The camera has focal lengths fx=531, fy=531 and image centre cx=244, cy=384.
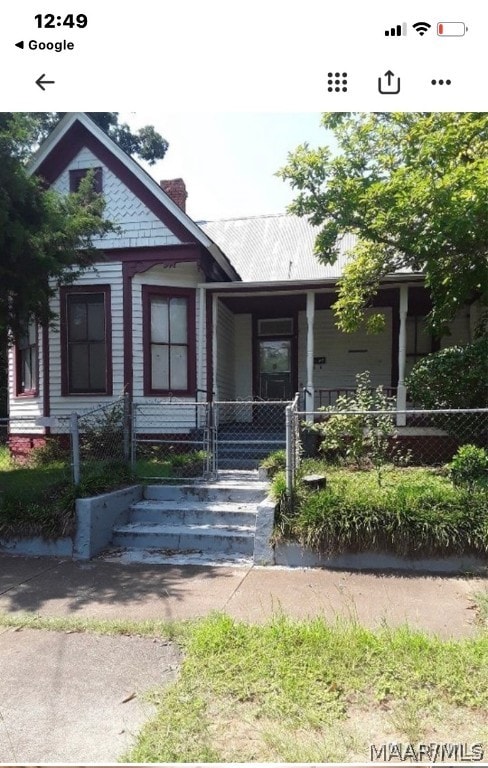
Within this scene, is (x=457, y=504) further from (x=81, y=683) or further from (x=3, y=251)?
(x=3, y=251)

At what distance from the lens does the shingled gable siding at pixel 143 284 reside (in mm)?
9992

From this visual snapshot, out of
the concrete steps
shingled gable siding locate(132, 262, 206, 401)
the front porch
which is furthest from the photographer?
the front porch

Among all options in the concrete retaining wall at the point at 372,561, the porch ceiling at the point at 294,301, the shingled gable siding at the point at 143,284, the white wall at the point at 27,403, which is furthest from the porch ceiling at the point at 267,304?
the concrete retaining wall at the point at 372,561

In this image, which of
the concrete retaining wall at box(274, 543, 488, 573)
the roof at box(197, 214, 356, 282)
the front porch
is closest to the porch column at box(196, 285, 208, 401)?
the front porch

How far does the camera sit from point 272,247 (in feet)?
44.9

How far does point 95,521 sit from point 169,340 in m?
4.90

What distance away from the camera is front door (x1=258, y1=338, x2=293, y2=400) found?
1268 cm

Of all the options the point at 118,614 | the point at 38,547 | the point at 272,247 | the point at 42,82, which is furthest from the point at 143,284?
the point at 42,82

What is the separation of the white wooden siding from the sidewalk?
619 cm

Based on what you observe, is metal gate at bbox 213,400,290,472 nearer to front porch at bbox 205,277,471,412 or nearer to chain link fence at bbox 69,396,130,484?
front porch at bbox 205,277,471,412

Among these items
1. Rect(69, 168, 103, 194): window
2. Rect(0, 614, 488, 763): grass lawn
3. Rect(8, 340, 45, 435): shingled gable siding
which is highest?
Rect(69, 168, 103, 194): window

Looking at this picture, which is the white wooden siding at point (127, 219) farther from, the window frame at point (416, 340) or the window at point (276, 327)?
the window frame at point (416, 340)

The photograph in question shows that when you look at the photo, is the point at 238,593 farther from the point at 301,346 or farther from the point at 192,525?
the point at 301,346

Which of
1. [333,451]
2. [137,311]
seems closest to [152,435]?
[137,311]
